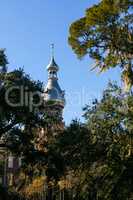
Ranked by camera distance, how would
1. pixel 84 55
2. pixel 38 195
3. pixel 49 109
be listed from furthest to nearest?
pixel 38 195 → pixel 49 109 → pixel 84 55

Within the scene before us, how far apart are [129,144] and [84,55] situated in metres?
5.79

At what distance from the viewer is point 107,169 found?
36.1 m

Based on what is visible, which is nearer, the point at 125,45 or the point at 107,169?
the point at 125,45

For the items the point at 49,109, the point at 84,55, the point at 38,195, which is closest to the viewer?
the point at 84,55

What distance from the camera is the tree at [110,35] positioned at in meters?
31.3

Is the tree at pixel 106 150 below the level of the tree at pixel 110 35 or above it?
below

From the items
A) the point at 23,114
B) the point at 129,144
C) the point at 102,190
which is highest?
the point at 23,114

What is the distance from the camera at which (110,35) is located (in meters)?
31.6

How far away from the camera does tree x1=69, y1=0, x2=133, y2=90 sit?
31.3 meters

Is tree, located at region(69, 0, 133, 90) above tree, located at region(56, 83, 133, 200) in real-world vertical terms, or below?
above

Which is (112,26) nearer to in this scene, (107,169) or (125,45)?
(125,45)

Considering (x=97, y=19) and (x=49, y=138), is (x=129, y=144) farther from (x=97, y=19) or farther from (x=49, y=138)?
(x=49, y=138)

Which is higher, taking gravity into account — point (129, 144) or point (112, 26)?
point (112, 26)

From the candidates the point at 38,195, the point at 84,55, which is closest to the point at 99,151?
the point at 84,55
